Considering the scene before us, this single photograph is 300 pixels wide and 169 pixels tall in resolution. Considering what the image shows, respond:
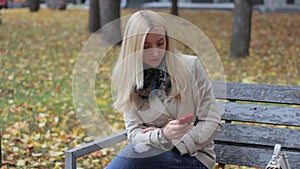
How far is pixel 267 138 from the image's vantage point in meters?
3.54

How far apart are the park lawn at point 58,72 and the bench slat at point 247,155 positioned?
1.59 m

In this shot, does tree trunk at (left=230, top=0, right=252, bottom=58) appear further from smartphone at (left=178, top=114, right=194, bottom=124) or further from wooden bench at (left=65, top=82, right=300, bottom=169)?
smartphone at (left=178, top=114, right=194, bottom=124)

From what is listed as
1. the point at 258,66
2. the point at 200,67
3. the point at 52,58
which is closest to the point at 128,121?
the point at 200,67

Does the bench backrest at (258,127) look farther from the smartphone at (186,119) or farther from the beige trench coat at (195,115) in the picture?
the smartphone at (186,119)

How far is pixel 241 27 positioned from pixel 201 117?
7374 mm

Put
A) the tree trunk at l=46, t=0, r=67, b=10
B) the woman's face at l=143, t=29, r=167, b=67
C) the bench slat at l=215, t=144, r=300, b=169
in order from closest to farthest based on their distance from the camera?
the woman's face at l=143, t=29, r=167, b=67
the bench slat at l=215, t=144, r=300, b=169
the tree trunk at l=46, t=0, r=67, b=10

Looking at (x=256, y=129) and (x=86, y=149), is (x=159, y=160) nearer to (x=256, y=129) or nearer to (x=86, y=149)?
(x=86, y=149)

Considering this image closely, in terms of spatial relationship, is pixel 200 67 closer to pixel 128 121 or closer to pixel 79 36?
pixel 128 121

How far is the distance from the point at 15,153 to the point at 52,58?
5344 millimetres

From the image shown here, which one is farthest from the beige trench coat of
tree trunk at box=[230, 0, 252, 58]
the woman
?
tree trunk at box=[230, 0, 252, 58]

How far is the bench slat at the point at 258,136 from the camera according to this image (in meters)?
3.48

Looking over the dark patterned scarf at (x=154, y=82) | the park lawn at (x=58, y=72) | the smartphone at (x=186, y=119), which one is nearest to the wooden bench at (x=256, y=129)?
the dark patterned scarf at (x=154, y=82)

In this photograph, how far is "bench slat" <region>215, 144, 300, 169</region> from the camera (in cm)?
347

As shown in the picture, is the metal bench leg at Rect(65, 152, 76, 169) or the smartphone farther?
the metal bench leg at Rect(65, 152, 76, 169)
